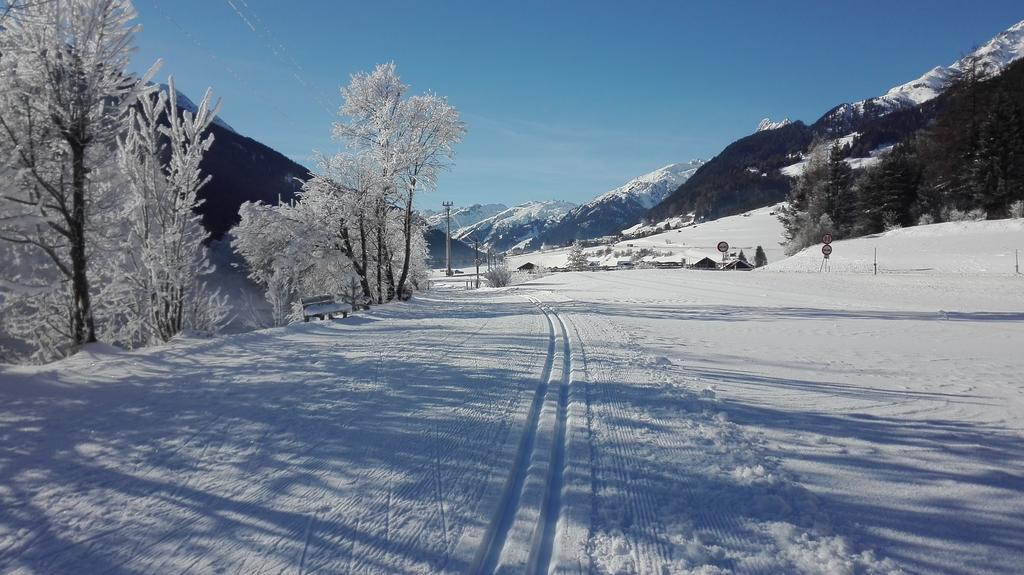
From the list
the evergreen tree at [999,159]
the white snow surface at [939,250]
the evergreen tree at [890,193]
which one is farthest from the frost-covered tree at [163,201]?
the evergreen tree at [890,193]

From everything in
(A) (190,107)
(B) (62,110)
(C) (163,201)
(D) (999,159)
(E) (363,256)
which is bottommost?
(E) (363,256)

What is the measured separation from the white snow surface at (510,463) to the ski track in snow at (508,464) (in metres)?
0.02

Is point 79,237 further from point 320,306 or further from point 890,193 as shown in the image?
point 890,193

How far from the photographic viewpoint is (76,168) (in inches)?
313

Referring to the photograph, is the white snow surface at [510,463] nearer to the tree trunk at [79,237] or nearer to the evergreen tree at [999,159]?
the tree trunk at [79,237]

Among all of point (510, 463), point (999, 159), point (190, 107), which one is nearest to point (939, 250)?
point (999, 159)

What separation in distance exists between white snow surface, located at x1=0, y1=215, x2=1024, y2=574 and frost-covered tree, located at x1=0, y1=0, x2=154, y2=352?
2.86 meters

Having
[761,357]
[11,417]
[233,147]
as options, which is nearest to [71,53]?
[11,417]

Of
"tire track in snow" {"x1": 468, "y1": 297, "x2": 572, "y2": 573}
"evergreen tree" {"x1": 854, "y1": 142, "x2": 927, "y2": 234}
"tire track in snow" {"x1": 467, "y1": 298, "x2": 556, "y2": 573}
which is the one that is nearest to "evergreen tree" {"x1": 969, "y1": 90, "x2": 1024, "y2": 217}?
"evergreen tree" {"x1": 854, "y1": 142, "x2": 927, "y2": 234}

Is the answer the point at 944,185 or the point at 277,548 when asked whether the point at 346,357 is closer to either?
the point at 277,548

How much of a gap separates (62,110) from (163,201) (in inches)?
186

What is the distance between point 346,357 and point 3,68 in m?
7.50

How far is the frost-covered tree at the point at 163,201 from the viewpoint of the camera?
1134 centimetres

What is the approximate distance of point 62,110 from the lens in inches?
306
